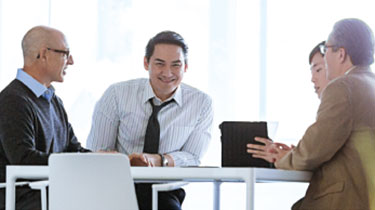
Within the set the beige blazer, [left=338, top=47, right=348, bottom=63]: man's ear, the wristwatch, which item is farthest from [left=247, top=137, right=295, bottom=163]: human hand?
the wristwatch

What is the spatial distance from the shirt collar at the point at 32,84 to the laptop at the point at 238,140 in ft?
2.90

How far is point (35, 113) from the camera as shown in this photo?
3.12 meters

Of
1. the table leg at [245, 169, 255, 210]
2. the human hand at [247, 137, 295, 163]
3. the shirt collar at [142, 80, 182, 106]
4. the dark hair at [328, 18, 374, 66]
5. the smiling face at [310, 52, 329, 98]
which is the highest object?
the dark hair at [328, 18, 374, 66]

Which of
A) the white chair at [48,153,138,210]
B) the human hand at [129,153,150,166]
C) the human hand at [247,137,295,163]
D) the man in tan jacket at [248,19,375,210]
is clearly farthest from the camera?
the human hand at [129,153,150,166]

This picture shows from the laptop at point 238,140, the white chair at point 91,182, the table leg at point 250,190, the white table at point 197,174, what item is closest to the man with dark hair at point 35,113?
the white table at point 197,174

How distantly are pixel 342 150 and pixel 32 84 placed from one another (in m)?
1.41

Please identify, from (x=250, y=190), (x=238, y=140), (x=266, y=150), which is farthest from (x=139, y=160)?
(x=250, y=190)

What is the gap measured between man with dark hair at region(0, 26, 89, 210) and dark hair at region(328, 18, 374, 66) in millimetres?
1296

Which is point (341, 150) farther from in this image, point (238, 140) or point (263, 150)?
point (238, 140)

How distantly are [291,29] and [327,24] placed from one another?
0.82ft

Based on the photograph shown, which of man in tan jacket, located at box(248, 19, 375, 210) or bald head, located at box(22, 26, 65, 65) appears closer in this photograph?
man in tan jacket, located at box(248, 19, 375, 210)

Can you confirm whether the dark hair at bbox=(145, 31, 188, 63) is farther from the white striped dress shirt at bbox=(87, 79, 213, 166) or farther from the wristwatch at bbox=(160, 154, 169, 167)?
the wristwatch at bbox=(160, 154, 169, 167)

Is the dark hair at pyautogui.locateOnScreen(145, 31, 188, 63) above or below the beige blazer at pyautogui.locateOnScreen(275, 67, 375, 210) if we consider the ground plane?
above

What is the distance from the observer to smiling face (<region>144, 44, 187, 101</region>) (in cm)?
364
